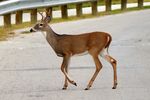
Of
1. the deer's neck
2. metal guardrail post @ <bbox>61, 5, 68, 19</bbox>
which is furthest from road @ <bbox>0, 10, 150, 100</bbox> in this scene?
metal guardrail post @ <bbox>61, 5, 68, 19</bbox>

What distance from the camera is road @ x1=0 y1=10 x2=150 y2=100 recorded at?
10086 millimetres

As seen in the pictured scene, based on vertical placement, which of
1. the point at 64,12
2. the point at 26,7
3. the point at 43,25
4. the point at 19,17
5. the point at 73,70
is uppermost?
the point at 43,25

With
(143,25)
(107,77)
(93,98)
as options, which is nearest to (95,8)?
(143,25)

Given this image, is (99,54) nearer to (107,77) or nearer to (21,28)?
(107,77)

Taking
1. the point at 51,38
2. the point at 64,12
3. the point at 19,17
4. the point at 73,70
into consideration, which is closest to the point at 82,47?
the point at 51,38

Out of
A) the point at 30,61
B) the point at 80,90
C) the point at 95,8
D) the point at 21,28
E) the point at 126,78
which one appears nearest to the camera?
the point at 80,90

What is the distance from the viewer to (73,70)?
12.7 meters

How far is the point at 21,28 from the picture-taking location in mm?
21172

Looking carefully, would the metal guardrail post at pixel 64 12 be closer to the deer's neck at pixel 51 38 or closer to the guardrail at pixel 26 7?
the guardrail at pixel 26 7

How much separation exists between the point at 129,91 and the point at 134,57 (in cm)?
436

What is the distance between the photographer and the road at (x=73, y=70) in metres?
10.1

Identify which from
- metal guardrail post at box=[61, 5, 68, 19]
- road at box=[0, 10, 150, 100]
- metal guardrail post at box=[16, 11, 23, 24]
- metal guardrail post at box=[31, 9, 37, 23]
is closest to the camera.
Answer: road at box=[0, 10, 150, 100]

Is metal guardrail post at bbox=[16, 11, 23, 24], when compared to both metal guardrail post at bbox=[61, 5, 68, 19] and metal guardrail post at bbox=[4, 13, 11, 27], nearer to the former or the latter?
metal guardrail post at bbox=[4, 13, 11, 27]

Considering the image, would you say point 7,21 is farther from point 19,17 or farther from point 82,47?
point 82,47
